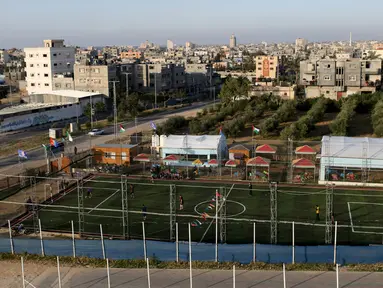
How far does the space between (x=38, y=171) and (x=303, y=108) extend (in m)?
24.5

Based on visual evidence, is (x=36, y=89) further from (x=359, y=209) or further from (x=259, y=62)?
(x=359, y=209)

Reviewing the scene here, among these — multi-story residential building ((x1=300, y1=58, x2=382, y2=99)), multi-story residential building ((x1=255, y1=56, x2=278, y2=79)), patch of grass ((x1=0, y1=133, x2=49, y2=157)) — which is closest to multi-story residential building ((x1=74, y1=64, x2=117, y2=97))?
patch of grass ((x1=0, y1=133, x2=49, y2=157))

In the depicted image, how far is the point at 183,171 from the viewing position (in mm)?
21719

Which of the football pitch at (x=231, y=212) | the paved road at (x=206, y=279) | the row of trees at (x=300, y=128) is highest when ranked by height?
the row of trees at (x=300, y=128)

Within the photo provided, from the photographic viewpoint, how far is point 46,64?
52531 mm

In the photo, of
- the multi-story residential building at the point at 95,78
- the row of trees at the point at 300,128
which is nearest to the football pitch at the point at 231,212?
the row of trees at the point at 300,128

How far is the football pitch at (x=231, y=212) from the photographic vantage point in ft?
45.2

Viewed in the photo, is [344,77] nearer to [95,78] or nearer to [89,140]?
[95,78]

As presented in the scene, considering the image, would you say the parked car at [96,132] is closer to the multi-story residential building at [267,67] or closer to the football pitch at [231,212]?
the football pitch at [231,212]

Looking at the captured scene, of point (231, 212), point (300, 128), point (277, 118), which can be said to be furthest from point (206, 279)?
point (277, 118)

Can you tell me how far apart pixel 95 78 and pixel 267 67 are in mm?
27968

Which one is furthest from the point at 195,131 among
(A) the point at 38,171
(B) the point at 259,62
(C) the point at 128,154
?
(B) the point at 259,62

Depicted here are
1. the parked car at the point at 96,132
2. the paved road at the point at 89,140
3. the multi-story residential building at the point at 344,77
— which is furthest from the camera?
the multi-story residential building at the point at 344,77

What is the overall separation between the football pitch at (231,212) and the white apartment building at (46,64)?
35.5m
